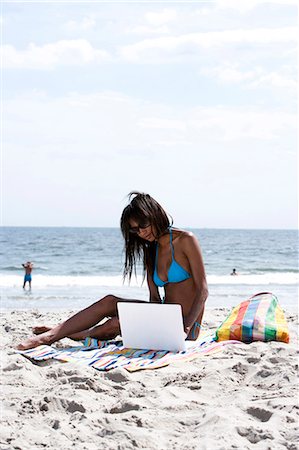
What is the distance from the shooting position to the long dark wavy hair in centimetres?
468

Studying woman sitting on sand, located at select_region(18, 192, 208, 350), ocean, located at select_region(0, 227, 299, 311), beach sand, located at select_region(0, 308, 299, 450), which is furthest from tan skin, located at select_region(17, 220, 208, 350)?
ocean, located at select_region(0, 227, 299, 311)

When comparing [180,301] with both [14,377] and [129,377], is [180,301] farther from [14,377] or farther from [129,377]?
[14,377]

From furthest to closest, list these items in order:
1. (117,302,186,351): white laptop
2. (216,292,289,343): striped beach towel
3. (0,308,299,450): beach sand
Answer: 1. (216,292,289,343): striped beach towel
2. (117,302,186,351): white laptop
3. (0,308,299,450): beach sand

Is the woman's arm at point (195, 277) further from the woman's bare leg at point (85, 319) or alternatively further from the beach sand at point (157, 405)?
the woman's bare leg at point (85, 319)

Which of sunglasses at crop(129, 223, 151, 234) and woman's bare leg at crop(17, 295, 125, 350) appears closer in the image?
sunglasses at crop(129, 223, 151, 234)

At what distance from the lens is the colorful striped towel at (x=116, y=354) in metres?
4.25

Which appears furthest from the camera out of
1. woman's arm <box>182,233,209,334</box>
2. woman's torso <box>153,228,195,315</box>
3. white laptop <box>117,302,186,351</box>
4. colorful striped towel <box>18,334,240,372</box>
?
woman's torso <box>153,228,195,315</box>

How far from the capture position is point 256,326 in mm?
5062

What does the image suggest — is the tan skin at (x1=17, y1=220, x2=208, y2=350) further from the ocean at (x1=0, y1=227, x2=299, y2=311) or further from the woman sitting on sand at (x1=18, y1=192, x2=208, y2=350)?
the ocean at (x1=0, y1=227, x2=299, y2=311)

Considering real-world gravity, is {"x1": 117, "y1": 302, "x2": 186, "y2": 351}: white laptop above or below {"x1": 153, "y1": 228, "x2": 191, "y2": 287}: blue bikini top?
below

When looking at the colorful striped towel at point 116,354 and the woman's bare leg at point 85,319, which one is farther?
the woman's bare leg at point 85,319

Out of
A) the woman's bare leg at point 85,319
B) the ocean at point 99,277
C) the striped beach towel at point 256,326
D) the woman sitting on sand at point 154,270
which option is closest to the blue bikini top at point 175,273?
the woman sitting on sand at point 154,270

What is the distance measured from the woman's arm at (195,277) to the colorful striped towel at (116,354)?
0.22 m

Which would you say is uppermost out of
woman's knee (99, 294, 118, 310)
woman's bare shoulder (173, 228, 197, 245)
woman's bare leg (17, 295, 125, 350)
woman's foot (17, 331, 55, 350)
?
woman's bare shoulder (173, 228, 197, 245)
